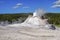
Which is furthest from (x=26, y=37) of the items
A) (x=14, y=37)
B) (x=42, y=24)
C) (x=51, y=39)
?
(x=42, y=24)

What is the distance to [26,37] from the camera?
6.61 m

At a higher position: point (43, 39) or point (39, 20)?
point (39, 20)

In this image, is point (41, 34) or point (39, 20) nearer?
point (41, 34)

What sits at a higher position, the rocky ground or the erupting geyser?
the erupting geyser

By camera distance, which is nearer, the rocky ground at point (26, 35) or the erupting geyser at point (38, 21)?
the rocky ground at point (26, 35)

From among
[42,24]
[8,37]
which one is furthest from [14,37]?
[42,24]

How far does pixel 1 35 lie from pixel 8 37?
0.40 meters

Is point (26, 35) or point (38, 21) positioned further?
point (38, 21)

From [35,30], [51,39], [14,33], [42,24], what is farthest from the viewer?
[42,24]

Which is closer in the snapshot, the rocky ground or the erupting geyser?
the rocky ground

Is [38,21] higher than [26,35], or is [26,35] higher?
[38,21]

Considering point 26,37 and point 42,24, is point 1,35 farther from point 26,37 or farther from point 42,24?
point 42,24

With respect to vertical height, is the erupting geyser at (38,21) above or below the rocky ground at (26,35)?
above

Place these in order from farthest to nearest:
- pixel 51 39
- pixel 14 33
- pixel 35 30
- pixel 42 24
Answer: pixel 42 24, pixel 35 30, pixel 14 33, pixel 51 39
